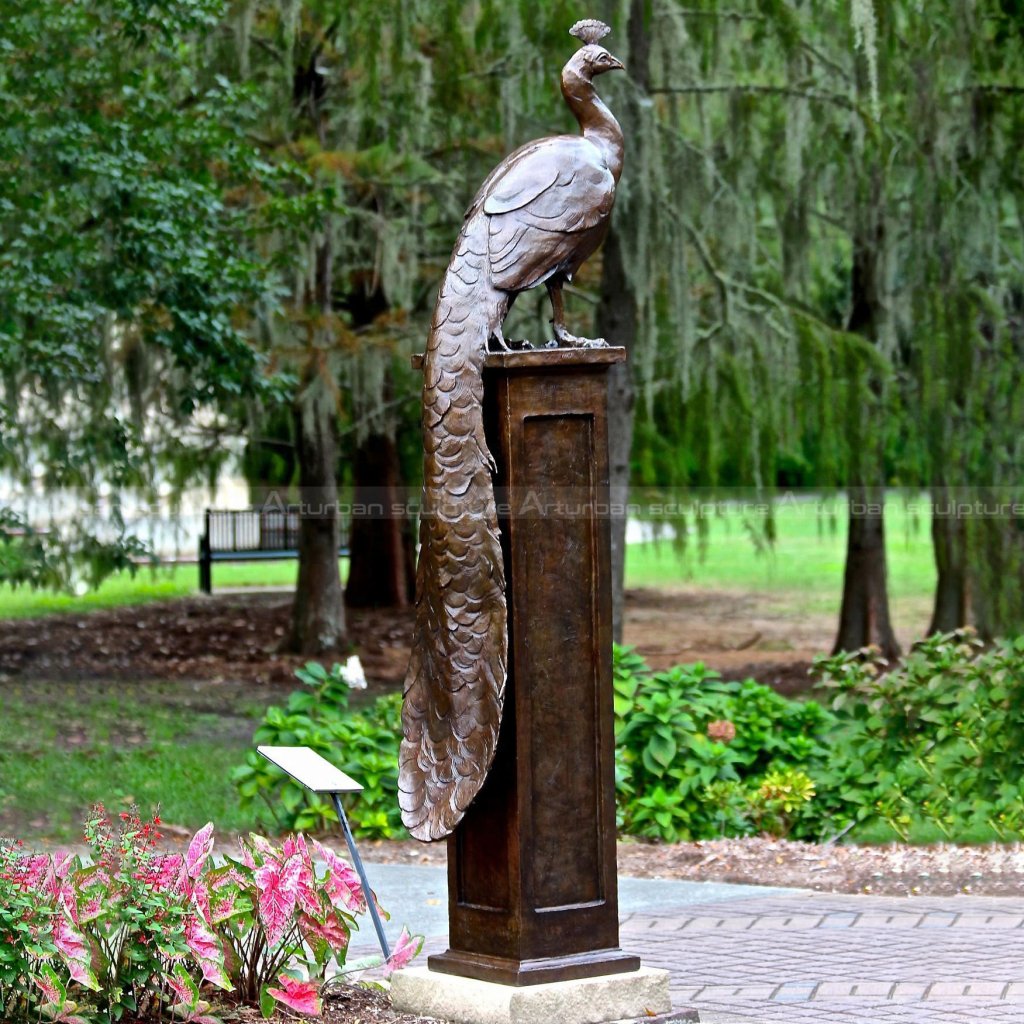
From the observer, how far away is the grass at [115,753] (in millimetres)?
9234

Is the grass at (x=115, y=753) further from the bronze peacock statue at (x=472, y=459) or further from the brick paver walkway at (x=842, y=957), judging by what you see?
the bronze peacock statue at (x=472, y=459)

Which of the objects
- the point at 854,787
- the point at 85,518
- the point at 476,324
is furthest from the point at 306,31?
the point at 476,324

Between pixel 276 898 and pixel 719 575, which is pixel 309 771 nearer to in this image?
pixel 276 898

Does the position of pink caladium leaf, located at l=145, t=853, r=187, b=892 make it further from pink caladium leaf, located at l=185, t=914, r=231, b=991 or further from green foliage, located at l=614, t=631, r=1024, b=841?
green foliage, located at l=614, t=631, r=1024, b=841

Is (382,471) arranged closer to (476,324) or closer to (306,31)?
(306,31)

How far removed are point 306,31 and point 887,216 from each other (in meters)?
5.61

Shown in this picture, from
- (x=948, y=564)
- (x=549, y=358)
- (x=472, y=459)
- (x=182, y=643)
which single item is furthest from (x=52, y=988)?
(x=182, y=643)

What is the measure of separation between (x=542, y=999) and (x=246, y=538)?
2420 centimetres

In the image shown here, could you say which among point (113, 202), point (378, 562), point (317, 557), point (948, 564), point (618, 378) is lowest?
point (378, 562)

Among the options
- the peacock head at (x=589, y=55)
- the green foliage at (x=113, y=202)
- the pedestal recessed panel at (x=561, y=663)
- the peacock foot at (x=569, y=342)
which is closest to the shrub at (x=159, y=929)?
the pedestal recessed panel at (x=561, y=663)

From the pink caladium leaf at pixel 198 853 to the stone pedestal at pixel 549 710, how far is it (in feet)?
2.44

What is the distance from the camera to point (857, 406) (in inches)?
572

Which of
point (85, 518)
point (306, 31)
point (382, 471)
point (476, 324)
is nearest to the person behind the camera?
point (476, 324)

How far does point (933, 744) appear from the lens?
28.1 feet
